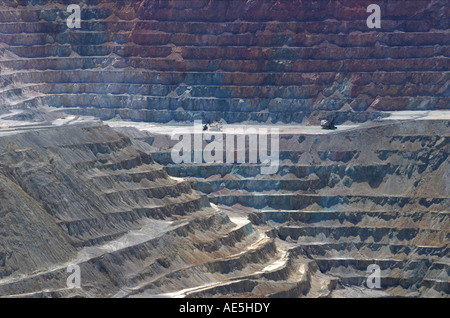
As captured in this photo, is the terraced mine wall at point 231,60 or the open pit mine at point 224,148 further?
the terraced mine wall at point 231,60

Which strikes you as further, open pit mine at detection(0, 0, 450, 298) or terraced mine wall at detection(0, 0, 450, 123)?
terraced mine wall at detection(0, 0, 450, 123)

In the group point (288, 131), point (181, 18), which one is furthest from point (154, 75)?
point (288, 131)

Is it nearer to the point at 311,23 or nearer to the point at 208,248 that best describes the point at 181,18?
the point at 311,23

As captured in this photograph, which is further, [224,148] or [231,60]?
[231,60]
